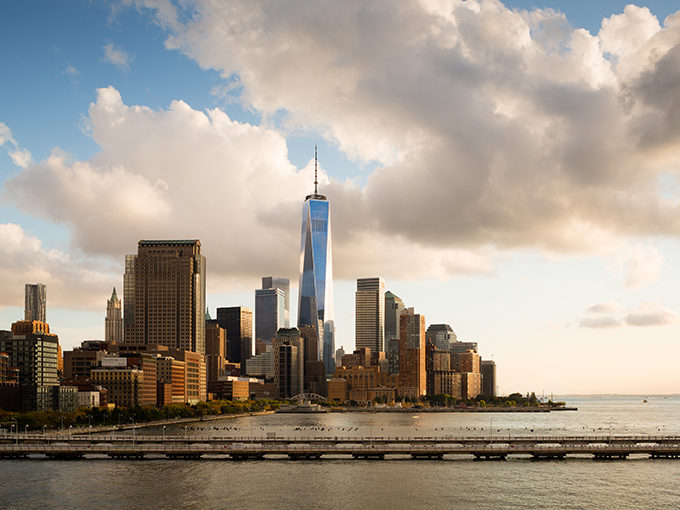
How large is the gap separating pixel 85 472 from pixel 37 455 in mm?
31574

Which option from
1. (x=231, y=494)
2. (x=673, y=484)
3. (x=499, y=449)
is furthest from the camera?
(x=499, y=449)

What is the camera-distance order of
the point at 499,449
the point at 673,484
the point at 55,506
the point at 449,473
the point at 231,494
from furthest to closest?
the point at 499,449
the point at 449,473
the point at 673,484
the point at 231,494
the point at 55,506

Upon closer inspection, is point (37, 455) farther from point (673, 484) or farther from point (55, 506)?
point (673, 484)

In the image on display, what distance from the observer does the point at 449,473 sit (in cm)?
15412

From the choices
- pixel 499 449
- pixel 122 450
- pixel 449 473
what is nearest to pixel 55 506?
pixel 122 450

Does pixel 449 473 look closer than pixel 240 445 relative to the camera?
Yes

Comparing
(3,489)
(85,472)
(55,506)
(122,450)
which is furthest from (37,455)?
(55,506)

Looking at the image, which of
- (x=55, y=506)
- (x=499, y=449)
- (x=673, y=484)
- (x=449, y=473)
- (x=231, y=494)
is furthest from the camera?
(x=499, y=449)

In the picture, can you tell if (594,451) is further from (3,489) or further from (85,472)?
(3,489)

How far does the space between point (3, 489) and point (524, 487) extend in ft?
266

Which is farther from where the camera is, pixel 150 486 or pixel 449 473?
pixel 449 473

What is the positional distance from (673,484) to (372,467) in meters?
51.7

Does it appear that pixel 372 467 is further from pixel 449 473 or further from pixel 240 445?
pixel 240 445

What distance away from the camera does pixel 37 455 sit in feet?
595
